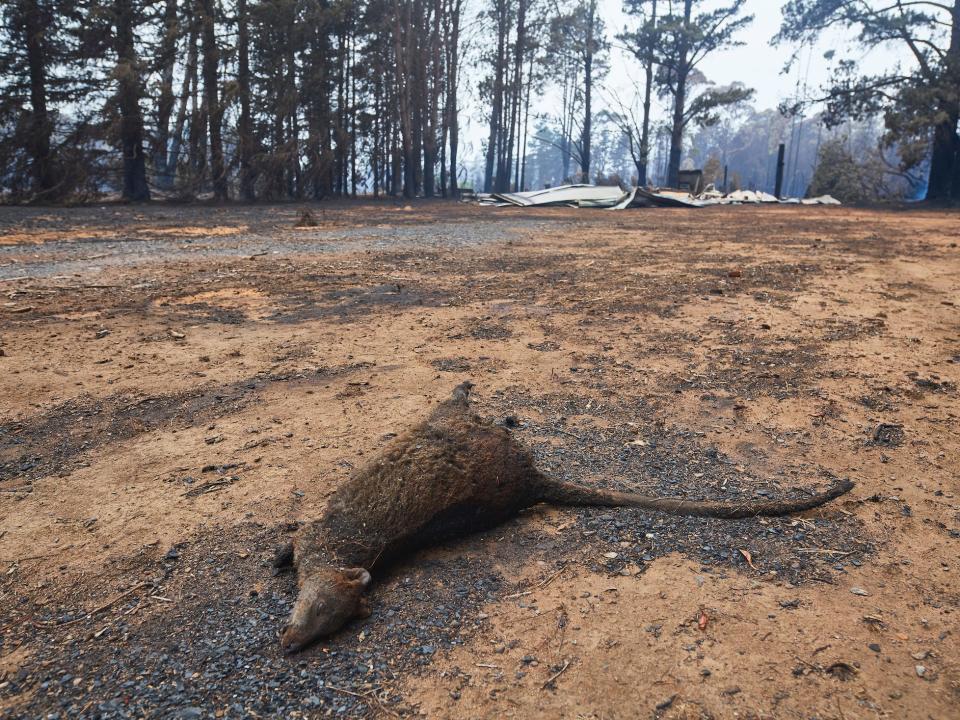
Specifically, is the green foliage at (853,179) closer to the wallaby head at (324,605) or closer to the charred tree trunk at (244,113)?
the charred tree trunk at (244,113)

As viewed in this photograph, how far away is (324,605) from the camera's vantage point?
203 cm

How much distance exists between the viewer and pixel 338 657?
77.2 inches

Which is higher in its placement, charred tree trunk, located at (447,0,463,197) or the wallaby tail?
charred tree trunk, located at (447,0,463,197)

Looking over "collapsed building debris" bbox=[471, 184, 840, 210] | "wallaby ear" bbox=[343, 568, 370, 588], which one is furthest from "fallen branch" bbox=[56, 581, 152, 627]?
"collapsed building debris" bbox=[471, 184, 840, 210]

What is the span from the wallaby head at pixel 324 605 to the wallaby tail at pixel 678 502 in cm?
90

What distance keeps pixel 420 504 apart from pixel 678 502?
1053mm

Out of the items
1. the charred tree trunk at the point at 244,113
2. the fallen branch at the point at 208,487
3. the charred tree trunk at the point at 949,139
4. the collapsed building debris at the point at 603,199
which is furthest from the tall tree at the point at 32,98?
the charred tree trunk at the point at 949,139

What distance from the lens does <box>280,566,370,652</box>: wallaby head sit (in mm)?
1983

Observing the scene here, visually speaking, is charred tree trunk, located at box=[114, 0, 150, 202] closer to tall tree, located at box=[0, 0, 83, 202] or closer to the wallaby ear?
tall tree, located at box=[0, 0, 83, 202]

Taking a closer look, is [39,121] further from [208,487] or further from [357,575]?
[357,575]

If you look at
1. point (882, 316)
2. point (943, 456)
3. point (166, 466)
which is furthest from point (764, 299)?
point (166, 466)

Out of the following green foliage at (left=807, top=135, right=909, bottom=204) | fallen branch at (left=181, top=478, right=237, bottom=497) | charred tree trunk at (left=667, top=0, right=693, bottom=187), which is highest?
charred tree trunk at (left=667, top=0, right=693, bottom=187)

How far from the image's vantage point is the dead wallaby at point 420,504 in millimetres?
2100

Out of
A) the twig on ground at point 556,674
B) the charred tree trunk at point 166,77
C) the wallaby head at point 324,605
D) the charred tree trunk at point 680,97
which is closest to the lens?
the twig on ground at point 556,674
